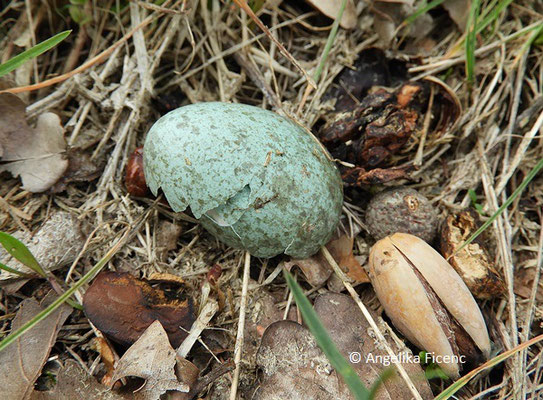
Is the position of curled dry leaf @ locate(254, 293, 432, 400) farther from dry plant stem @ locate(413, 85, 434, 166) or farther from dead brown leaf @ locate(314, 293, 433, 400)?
dry plant stem @ locate(413, 85, 434, 166)

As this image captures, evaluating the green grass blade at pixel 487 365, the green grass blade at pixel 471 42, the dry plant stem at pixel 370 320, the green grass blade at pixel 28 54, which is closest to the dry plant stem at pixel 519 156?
the green grass blade at pixel 471 42

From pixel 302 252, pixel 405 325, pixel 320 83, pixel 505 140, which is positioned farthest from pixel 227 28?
pixel 405 325

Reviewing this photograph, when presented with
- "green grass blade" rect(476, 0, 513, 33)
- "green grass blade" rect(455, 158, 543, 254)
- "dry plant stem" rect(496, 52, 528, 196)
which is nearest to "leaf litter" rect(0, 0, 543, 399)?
"dry plant stem" rect(496, 52, 528, 196)

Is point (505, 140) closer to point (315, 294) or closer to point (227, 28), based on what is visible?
point (315, 294)

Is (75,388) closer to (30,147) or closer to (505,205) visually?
(30,147)

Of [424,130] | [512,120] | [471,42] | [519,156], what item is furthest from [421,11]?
[519,156]

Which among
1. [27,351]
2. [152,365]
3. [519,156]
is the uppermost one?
[519,156]

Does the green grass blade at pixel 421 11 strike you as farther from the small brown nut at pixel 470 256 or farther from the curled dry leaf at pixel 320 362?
the curled dry leaf at pixel 320 362
